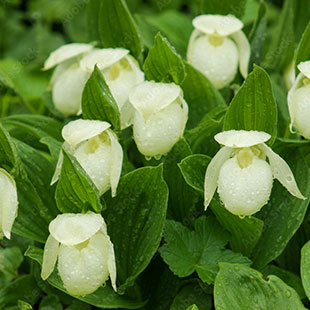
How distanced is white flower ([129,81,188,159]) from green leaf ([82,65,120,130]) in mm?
42

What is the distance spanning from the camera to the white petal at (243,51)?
5.07 feet

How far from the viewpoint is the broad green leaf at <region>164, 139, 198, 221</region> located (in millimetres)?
1356

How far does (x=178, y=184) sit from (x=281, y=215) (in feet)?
0.80

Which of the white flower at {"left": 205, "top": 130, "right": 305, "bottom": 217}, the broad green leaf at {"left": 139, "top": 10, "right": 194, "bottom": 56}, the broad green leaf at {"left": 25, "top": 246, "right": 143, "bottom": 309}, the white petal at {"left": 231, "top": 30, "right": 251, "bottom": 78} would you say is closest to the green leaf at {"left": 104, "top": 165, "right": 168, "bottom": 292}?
the broad green leaf at {"left": 25, "top": 246, "right": 143, "bottom": 309}

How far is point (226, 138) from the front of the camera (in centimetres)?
111

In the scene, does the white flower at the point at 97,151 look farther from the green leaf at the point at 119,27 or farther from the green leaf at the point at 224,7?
the green leaf at the point at 224,7

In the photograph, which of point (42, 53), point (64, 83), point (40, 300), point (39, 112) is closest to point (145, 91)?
A: point (64, 83)

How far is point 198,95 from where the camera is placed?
5.05ft

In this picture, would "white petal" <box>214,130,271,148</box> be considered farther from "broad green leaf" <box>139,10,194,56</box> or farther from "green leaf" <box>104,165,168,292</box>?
"broad green leaf" <box>139,10,194,56</box>

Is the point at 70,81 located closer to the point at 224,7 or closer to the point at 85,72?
the point at 85,72

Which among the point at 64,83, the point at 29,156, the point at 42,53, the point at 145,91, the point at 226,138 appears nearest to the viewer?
the point at 226,138

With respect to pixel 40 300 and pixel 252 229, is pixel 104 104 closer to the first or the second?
pixel 252 229

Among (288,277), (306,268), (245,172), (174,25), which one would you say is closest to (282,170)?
(245,172)

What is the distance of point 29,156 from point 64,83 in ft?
0.98
